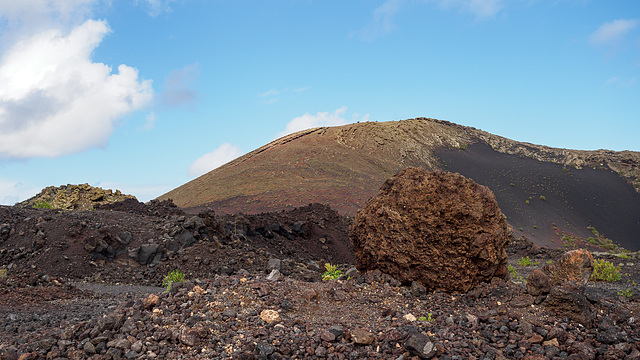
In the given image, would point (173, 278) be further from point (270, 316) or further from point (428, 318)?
point (428, 318)

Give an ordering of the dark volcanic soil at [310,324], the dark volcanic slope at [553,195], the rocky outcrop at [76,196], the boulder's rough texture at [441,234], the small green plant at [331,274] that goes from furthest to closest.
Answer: the dark volcanic slope at [553,195]
the rocky outcrop at [76,196]
the small green plant at [331,274]
the boulder's rough texture at [441,234]
the dark volcanic soil at [310,324]

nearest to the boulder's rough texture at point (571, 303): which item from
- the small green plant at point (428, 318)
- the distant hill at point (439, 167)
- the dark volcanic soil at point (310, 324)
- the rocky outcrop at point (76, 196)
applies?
the dark volcanic soil at point (310, 324)

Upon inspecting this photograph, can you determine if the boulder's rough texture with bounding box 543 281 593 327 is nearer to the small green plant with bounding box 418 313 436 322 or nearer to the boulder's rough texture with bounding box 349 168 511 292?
the boulder's rough texture with bounding box 349 168 511 292

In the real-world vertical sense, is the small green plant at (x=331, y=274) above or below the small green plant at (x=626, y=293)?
above

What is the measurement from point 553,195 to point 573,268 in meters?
32.7

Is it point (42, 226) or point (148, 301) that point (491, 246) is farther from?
point (42, 226)

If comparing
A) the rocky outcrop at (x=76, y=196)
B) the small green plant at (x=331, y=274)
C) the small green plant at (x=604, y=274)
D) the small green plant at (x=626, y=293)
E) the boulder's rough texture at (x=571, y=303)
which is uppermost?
the rocky outcrop at (x=76, y=196)

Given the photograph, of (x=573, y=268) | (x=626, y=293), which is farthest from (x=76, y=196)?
(x=626, y=293)

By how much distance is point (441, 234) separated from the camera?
240 inches

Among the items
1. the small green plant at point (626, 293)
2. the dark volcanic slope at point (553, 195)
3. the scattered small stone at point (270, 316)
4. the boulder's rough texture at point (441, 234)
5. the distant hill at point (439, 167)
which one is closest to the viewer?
the scattered small stone at point (270, 316)

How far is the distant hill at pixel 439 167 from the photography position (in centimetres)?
2844

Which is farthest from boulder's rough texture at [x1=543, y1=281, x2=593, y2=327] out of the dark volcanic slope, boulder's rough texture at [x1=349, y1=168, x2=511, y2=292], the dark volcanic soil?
the dark volcanic slope

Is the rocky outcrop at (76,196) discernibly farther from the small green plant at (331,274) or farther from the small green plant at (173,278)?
the small green plant at (331,274)

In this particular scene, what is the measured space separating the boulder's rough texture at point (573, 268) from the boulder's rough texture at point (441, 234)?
78 centimetres
